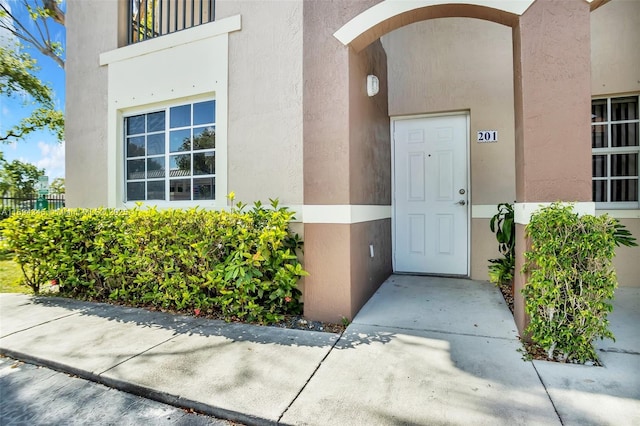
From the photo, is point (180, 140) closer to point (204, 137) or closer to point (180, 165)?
point (180, 165)

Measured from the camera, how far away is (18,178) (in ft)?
45.5

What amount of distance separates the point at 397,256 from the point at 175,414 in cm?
382

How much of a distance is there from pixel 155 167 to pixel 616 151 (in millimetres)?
6547

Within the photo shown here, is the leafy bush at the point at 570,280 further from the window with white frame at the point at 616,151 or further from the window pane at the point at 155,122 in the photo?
the window pane at the point at 155,122

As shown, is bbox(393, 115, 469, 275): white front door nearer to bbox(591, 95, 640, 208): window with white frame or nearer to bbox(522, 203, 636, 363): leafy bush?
bbox(591, 95, 640, 208): window with white frame

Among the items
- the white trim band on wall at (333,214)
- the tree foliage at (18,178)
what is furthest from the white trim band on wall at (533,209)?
the tree foliage at (18,178)

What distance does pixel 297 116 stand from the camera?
3867mm

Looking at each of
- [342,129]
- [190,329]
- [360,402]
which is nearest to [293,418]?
[360,402]

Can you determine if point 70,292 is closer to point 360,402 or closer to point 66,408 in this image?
point 66,408

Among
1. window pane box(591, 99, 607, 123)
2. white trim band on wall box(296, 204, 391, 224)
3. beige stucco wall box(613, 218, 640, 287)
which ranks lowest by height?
beige stucco wall box(613, 218, 640, 287)

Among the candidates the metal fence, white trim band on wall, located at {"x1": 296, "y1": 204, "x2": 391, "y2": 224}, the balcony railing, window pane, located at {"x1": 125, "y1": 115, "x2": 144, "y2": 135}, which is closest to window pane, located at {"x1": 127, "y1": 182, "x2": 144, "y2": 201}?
window pane, located at {"x1": 125, "y1": 115, "x2": 144, "y2": 135}

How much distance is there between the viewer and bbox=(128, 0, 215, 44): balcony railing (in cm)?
487

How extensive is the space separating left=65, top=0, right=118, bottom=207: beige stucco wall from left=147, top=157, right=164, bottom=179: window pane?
2.65 ft

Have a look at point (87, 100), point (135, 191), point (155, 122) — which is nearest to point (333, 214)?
point (155, 122)
